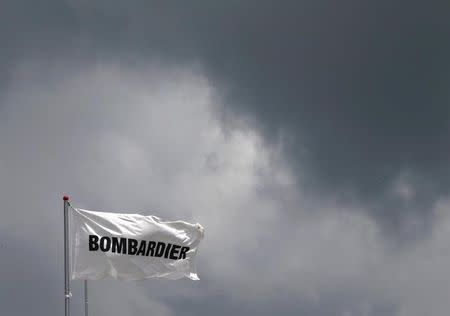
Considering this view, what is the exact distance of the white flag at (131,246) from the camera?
10369cm

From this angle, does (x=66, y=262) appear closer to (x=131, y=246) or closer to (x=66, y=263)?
(x=66, y=263)

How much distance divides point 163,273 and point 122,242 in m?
6.38

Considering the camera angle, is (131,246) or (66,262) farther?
(131,246)

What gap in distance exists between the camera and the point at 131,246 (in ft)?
351

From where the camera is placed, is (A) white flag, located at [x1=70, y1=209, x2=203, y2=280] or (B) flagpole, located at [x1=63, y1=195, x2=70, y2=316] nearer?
(B) flagpole, located at [x1=63, y1=195, x2=70, y2=316]

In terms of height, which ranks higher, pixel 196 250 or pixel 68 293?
pixel 196 250

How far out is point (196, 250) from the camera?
113m

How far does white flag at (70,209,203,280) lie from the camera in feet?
340

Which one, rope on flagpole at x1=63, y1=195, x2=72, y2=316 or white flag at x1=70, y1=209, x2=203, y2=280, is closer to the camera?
rope on flagpole at x1=63, y1=195, x2=72, y2=316

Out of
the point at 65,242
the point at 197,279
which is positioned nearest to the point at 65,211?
the point at 65,242

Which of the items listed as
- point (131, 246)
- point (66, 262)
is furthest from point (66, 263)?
point (131, 246)

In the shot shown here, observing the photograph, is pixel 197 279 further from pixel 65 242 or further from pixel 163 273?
pixel 65 242

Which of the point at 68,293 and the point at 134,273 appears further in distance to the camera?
the point at 134,273

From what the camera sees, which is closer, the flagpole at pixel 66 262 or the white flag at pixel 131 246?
the flagpole at pixel 66 262
